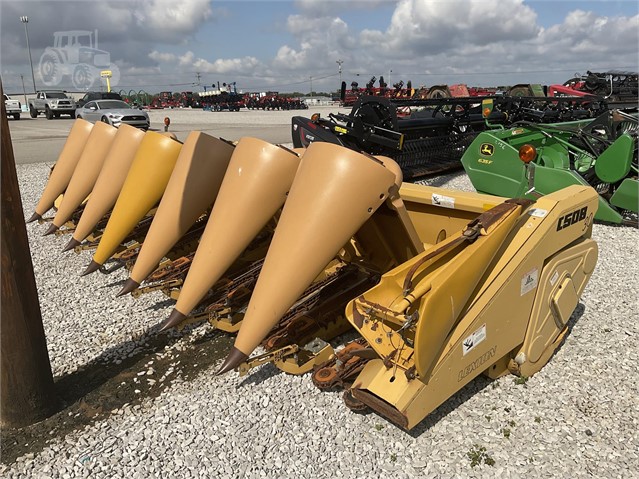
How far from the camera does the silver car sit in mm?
18484

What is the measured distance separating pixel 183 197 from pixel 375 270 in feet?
5.39

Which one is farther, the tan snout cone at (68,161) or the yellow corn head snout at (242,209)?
the tan snout cone at (68,161)

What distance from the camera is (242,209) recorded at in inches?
120

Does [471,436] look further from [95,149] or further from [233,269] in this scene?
[95,149]

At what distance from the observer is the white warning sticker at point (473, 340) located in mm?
2539

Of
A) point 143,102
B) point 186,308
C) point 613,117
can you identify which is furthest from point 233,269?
point 143,102

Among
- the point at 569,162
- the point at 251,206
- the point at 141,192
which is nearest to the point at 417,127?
the point at 569,162

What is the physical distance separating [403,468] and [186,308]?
5.42 ft

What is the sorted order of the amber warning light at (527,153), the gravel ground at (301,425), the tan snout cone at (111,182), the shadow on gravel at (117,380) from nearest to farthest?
1. the gravel ground at (301,425)
2. the shadow on gravel at (117,380)
3. the amber warning light at (527,153)
4. the tan snout cone at (111,182)

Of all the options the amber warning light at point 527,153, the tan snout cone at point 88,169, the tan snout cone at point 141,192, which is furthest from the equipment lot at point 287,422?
the tan snout cone at point 88,169

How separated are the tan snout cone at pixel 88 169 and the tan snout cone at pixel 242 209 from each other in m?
2.83

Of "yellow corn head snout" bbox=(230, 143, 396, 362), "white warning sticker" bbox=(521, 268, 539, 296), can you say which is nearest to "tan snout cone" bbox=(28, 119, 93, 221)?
"yellow corn head snout" bbox=(230, 143, 396, 362)

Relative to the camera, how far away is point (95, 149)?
17.3 ft

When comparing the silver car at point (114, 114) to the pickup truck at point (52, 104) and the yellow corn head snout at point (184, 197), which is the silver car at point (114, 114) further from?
the yellow corn head snout at point (184, 197)
